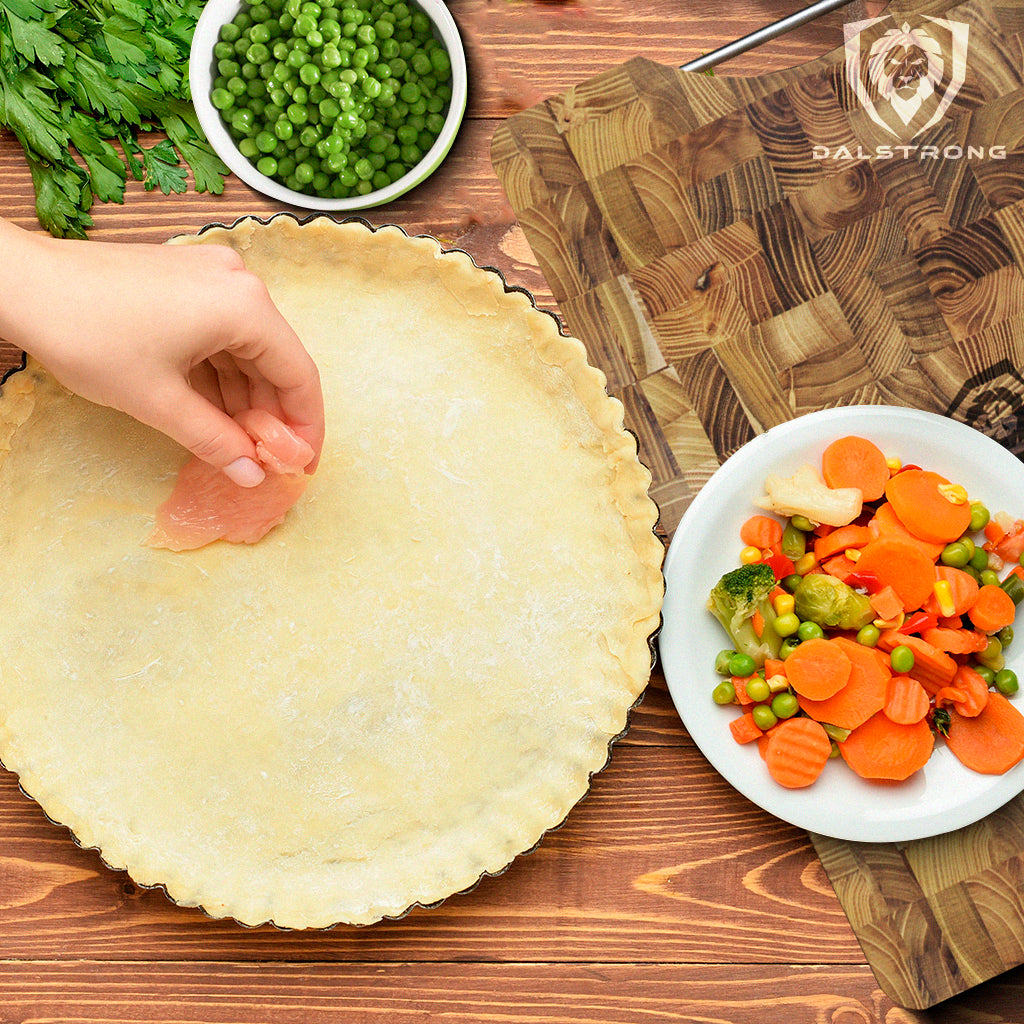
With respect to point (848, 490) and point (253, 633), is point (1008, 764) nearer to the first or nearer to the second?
point (848, 490)

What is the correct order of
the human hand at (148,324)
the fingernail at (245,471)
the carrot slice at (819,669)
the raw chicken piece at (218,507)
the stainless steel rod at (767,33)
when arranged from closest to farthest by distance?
the human hand at (148,324) → the fingernail at (245,471) → the raw chicken piece at (218,507) → the carrot slice at (819,669) → the stainless steel rod at (767,33)

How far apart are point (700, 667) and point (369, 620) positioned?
0.78m

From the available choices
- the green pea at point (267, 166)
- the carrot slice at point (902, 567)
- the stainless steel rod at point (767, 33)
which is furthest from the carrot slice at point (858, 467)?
the green pea at point (267, 166)

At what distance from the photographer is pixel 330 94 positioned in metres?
1.89

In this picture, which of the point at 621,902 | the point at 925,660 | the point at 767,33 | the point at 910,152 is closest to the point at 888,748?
the point at 925,660

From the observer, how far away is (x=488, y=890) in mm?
1975

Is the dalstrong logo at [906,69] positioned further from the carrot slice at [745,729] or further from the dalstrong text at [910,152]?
the carrot slice at [745,729]

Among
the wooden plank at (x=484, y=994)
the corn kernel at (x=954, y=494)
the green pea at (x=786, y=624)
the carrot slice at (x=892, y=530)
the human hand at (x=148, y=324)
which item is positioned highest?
the human hand at (x=148, y=324)

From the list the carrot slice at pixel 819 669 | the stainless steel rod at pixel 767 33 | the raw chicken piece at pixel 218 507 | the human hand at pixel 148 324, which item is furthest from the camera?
the stainless steel rod at pixel 767 33

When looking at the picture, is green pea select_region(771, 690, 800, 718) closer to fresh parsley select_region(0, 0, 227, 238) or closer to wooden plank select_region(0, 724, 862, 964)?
wooden plank select_region(0, 724, 862, 964)

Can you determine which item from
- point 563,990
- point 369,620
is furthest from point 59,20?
point 563,990

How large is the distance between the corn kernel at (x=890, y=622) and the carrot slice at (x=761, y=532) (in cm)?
29

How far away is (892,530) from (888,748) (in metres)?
0.50

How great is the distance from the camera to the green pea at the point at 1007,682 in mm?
1875
